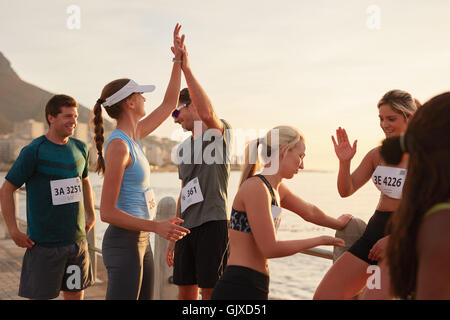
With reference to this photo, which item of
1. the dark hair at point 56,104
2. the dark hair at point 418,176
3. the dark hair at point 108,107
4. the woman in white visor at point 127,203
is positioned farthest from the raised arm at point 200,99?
the dark hair at point 418,176

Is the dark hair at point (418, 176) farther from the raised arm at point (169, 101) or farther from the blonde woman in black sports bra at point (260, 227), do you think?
the raised arm at point (169, 101)

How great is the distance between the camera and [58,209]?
3.37 meters

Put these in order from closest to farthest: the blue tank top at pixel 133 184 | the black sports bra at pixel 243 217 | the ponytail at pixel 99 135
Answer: the black sports bra at pixel 243 217 → the blue tank top at pixel 133 184 → the ponytail at pixel 99 135

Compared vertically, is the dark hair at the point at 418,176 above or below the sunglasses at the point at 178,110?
below

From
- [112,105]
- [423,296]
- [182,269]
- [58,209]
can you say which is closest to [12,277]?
[58,209]

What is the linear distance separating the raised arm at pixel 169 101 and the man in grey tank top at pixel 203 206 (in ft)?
0.28

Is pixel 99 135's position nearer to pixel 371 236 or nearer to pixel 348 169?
pixel 348 169

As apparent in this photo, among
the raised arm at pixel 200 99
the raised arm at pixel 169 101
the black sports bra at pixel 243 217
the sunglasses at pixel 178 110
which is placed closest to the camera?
the black sports bra at pixel 243 217

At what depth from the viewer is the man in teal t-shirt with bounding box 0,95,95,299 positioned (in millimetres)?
3340

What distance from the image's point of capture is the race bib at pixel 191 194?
3.21 metres

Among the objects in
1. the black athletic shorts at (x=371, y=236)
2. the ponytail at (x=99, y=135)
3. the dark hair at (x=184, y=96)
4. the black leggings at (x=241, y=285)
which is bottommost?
the black leggings at (x=241, y=285)

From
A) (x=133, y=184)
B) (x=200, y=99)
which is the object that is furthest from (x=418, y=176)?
(x=200, y=99)
